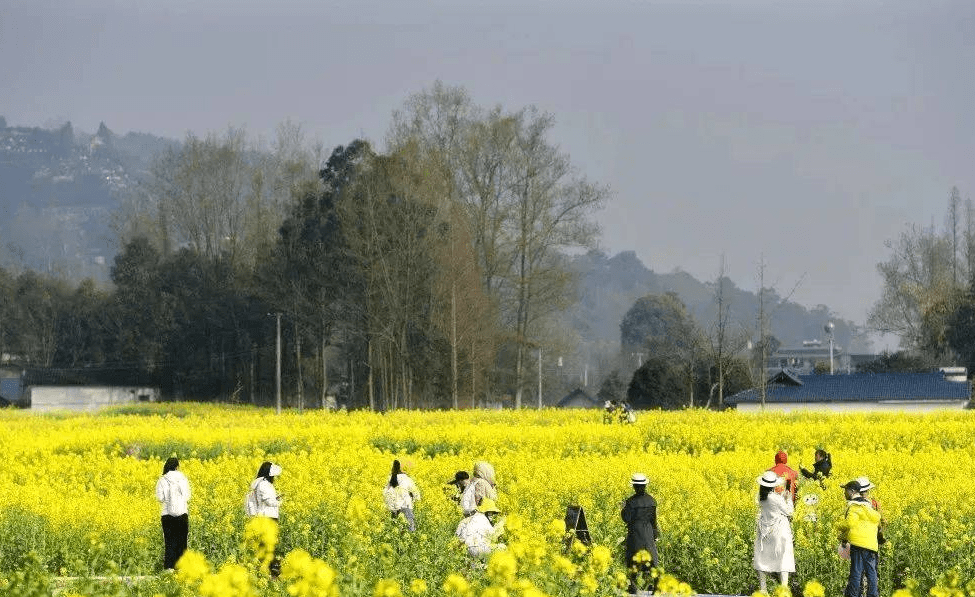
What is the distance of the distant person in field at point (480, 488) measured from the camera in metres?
17.3

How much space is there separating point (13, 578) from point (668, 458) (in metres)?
18.3

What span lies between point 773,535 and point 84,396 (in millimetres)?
78048

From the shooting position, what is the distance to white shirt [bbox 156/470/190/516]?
17875 millimetres

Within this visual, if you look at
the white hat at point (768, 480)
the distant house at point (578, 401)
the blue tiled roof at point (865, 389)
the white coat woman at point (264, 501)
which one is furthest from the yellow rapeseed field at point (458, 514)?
the distant house at point (578, 401)

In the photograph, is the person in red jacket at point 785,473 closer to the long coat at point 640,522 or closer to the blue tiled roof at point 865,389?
the long coat at point 640,522

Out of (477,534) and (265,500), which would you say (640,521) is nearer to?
(477,534)

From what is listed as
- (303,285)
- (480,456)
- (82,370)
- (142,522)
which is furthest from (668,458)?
(82,370)

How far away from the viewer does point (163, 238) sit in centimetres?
10006

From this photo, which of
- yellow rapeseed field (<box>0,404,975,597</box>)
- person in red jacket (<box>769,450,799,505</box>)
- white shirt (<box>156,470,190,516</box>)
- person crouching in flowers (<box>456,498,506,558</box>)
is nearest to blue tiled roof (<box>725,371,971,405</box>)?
yellow rapeseed field (<box>0,404,975,597</box>)

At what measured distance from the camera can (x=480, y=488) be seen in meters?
17.5

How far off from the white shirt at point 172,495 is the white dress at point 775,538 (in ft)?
22.4

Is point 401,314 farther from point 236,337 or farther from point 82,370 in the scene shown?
point 82,370

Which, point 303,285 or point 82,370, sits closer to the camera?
point 303,285

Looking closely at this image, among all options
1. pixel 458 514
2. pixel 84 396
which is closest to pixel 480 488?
pixel 458 514
